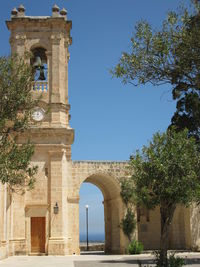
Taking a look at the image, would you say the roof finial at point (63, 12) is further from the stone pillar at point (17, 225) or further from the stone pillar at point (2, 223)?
the stone pillar at point (2, 223)

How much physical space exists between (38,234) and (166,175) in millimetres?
13637

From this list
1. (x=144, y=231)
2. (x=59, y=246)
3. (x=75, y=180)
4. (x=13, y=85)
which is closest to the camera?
(x=13, y=85)

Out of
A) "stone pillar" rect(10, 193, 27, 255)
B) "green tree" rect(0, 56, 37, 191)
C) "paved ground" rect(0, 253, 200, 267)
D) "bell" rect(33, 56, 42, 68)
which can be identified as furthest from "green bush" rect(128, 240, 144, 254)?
"green tree" rect(0, 56, 37, 191)

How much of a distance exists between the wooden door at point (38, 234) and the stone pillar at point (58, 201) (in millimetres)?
861

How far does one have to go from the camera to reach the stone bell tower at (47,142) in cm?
2512

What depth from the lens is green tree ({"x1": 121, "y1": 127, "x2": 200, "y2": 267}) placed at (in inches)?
552

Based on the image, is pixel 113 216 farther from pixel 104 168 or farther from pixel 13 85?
pixel 13 85

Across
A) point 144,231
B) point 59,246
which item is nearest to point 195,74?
point 59,246

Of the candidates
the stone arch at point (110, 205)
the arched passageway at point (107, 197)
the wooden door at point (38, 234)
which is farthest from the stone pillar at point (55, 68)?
the wooden door at point (38, 234)

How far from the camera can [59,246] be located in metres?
24.7

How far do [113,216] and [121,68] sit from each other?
1937 centimetres

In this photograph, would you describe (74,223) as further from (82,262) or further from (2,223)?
(82,262)

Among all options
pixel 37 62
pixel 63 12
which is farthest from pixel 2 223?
pixel 63 12

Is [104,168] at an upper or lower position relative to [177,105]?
lower
